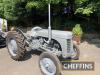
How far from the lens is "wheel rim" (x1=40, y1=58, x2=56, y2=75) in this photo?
7.34m

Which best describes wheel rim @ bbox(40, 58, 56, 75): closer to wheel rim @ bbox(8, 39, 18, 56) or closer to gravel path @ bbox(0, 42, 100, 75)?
gravel path @ bbox(0, 42, 100, 75)

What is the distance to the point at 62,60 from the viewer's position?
27.2 ft

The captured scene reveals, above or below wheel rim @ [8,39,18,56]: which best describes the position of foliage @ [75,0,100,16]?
above

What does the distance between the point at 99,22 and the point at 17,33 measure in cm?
494

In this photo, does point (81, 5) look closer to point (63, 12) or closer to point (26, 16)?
point (63, 12)

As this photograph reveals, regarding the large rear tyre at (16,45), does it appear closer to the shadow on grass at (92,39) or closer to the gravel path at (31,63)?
the gravel path at (31,63)

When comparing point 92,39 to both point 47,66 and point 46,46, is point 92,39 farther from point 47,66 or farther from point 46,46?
point 47,66

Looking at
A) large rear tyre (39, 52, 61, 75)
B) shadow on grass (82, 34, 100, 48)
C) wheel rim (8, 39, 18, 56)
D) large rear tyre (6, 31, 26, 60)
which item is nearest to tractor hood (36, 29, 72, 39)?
large rear tyre (6, 31, 26, 60)

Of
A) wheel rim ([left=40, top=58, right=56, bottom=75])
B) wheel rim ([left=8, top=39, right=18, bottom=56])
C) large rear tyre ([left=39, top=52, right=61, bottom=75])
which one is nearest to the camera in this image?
large rear tyre ([left=39, top=52, right=61, bottom=75])

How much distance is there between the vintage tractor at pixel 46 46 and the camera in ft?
24.3

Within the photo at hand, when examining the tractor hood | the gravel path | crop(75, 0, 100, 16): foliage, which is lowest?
the gravel path

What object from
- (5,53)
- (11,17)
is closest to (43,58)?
(5,53)

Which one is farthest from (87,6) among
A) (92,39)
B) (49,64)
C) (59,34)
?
(49,64)

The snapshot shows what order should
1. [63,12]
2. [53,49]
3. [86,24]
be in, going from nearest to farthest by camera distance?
[53,49] → [86,24] → [63,12]
